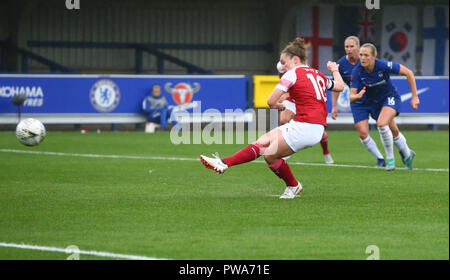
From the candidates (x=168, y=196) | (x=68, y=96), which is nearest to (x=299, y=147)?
(x=168, y=196)

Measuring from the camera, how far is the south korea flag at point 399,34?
33875 millimetres

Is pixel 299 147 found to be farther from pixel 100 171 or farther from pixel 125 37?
pixel 125 37

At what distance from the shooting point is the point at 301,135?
404 inches

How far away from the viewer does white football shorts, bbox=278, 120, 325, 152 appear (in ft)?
33.7

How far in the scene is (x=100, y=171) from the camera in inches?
553

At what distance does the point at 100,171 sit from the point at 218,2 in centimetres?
2011

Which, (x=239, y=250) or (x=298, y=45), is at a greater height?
(x=298, y=45)

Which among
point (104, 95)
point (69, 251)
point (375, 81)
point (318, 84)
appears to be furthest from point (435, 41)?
point (69, 251)

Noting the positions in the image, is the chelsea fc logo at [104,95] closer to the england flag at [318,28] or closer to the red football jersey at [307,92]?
the england flag at [318,28]

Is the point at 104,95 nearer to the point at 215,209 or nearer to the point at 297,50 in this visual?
the point at 297,50

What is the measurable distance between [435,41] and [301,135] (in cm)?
2557

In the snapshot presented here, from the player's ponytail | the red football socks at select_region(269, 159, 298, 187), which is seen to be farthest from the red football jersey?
the red football socks at select_region(269, 159, 298, 187)

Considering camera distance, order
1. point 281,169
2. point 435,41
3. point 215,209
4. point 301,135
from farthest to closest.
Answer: point 435,41
point 281,169
point 301,135
point 215,209

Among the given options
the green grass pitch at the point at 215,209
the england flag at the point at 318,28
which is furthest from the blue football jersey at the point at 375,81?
the england flag at the point at 318,28
